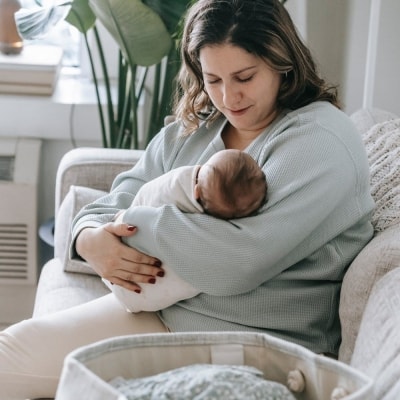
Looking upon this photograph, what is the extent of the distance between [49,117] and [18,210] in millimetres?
328

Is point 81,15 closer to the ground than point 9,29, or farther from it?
farther from it

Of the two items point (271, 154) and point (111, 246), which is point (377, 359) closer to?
point (271, 154)

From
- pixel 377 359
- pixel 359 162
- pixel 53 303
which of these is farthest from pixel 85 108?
pixel 377 359

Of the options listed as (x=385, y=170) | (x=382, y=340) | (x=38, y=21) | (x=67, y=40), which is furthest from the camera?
(x=67, y=40)

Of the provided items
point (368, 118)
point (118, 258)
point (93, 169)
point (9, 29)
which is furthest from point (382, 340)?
point (9, 29)

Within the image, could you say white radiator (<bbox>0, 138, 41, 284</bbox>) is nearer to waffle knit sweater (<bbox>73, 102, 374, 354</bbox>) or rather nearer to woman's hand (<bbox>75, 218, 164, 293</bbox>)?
woman's hand (<bbox>75, 218, 164, 293</bbox>)

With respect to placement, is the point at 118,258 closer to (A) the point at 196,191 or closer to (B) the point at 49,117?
(A) the point at 196,191

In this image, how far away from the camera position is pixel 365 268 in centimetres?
162

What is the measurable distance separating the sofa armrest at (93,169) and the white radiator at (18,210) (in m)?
0.57

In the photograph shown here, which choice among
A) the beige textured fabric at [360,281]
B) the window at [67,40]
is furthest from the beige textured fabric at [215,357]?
the window at [67,40]

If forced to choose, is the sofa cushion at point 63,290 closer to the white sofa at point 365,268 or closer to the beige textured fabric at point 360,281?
the white sofa at point 365,268

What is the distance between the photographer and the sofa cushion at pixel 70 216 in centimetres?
228

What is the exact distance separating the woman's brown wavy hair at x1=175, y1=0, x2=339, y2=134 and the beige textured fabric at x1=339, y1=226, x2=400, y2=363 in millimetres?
378

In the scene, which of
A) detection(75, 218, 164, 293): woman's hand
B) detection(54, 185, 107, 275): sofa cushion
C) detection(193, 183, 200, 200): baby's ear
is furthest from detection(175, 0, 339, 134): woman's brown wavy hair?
detection(54, 185, 107, 275): sofa cushion
